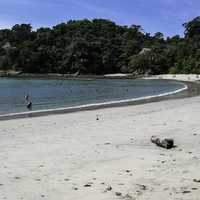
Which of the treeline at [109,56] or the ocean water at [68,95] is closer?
the ocean water at [68,95]

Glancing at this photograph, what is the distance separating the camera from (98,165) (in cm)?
Answer: 1088

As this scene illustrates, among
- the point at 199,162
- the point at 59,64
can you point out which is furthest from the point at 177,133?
the point at 59,64

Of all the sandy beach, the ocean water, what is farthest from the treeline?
the sandy beach

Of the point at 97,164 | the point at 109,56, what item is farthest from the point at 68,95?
the point at 109,56

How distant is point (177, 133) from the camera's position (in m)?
16.0

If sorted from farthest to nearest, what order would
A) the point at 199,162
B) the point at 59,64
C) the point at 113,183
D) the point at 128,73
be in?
the point at 59,64, the point at 128,73, the point at 199,162, the point at 113,183

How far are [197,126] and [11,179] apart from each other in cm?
947

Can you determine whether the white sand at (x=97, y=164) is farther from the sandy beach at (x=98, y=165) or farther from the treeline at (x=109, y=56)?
the treeline at (x=109, y=56)

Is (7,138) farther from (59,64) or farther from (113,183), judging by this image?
(59,64)

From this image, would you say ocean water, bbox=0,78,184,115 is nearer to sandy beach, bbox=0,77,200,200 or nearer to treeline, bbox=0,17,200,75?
sandy beach, bbox=0,77,200,200

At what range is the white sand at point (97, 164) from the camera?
8.63 meters

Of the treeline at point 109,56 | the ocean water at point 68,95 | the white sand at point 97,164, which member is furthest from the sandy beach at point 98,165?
the treeline at point 109,56

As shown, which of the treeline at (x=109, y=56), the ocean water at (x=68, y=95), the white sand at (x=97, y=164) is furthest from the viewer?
the treeline at (x=109, y=56)

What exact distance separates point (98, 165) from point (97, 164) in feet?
0.37
